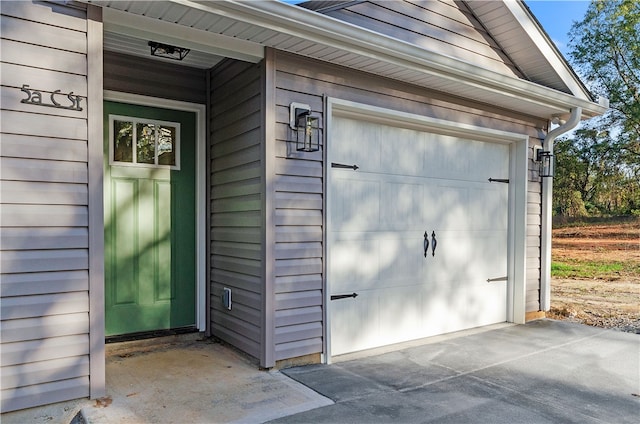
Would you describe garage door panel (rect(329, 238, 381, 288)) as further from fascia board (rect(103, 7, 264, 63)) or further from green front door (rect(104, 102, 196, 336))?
fascia board (rect(103, 7, 264, 63))

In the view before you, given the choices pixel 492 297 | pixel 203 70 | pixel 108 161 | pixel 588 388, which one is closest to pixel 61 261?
pixel 108 161

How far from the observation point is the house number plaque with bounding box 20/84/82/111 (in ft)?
7.23

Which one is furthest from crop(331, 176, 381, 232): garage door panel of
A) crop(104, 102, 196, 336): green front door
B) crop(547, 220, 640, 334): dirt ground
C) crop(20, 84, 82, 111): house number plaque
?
crop(547, 220, 640, 334): dirt ground

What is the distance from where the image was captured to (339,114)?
3350mm

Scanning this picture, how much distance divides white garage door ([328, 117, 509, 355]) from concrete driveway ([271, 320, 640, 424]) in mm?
281

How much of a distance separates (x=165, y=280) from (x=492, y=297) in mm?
3184

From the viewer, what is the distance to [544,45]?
417 cm

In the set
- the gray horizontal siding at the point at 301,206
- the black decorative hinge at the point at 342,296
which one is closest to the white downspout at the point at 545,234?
the gray horizontal siding at the point at 301,206

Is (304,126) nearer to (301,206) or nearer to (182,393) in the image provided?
(301,206)

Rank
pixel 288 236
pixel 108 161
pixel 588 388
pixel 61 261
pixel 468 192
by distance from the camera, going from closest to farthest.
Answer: pixel 61 261 → pixel 588 388 → pixel 288 236 → pixel 108 161 → pixel 468 192

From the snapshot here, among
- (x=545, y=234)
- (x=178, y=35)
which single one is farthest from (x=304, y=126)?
(x=545, y=234)

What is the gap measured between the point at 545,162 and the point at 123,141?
409 centimetres

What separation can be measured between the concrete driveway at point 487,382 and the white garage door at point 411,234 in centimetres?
28

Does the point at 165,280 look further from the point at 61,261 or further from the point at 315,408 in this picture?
the point at 315,408
